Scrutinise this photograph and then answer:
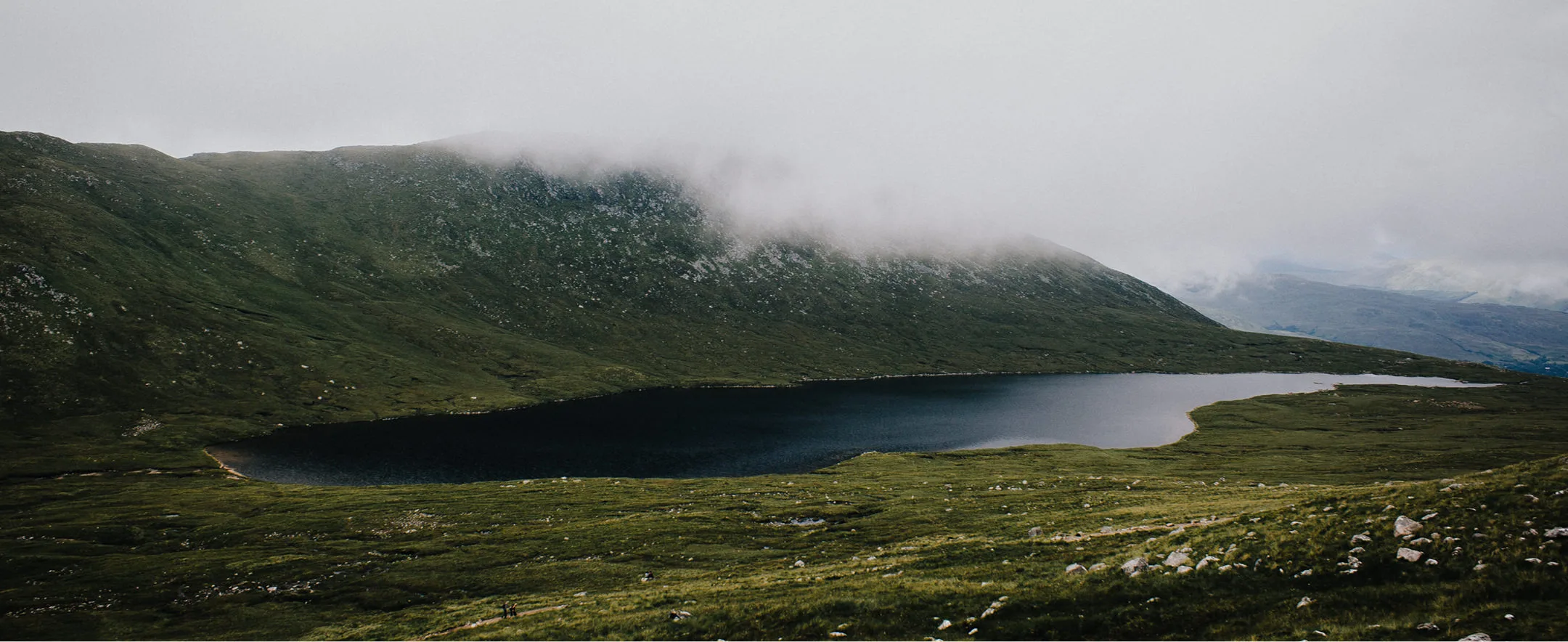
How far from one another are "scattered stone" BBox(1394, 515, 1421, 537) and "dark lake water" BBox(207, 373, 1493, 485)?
237 feet

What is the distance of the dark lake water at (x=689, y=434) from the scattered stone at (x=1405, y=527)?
72.1 m

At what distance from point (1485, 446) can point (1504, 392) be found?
459ft

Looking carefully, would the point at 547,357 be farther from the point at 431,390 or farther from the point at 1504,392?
the point at 1504,392

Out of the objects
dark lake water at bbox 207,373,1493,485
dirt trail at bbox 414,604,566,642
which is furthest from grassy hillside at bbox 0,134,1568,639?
dark lake water at bbox 207,373,1493,485

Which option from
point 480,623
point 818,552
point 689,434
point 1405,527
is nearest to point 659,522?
point 818,552

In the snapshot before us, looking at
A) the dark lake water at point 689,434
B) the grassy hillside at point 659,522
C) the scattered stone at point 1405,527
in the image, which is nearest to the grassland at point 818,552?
the grassy hillside at point 659,522

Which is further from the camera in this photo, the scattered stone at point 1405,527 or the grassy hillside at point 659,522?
the scattered stone at point 1405,527

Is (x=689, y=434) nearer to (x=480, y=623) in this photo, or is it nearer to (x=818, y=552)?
(x=818, y=552)

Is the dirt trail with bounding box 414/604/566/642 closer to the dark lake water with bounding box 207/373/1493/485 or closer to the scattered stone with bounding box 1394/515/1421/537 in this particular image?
the scattered stone with bounding box 1394/515/1421/537

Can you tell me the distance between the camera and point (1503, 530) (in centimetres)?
1759

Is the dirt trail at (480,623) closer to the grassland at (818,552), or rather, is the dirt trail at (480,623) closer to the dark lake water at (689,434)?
the grassland at (818,552)

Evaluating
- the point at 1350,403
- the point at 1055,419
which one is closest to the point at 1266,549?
the point at 1055,419

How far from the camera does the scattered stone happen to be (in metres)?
19.2

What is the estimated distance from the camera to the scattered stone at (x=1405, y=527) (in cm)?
1925
